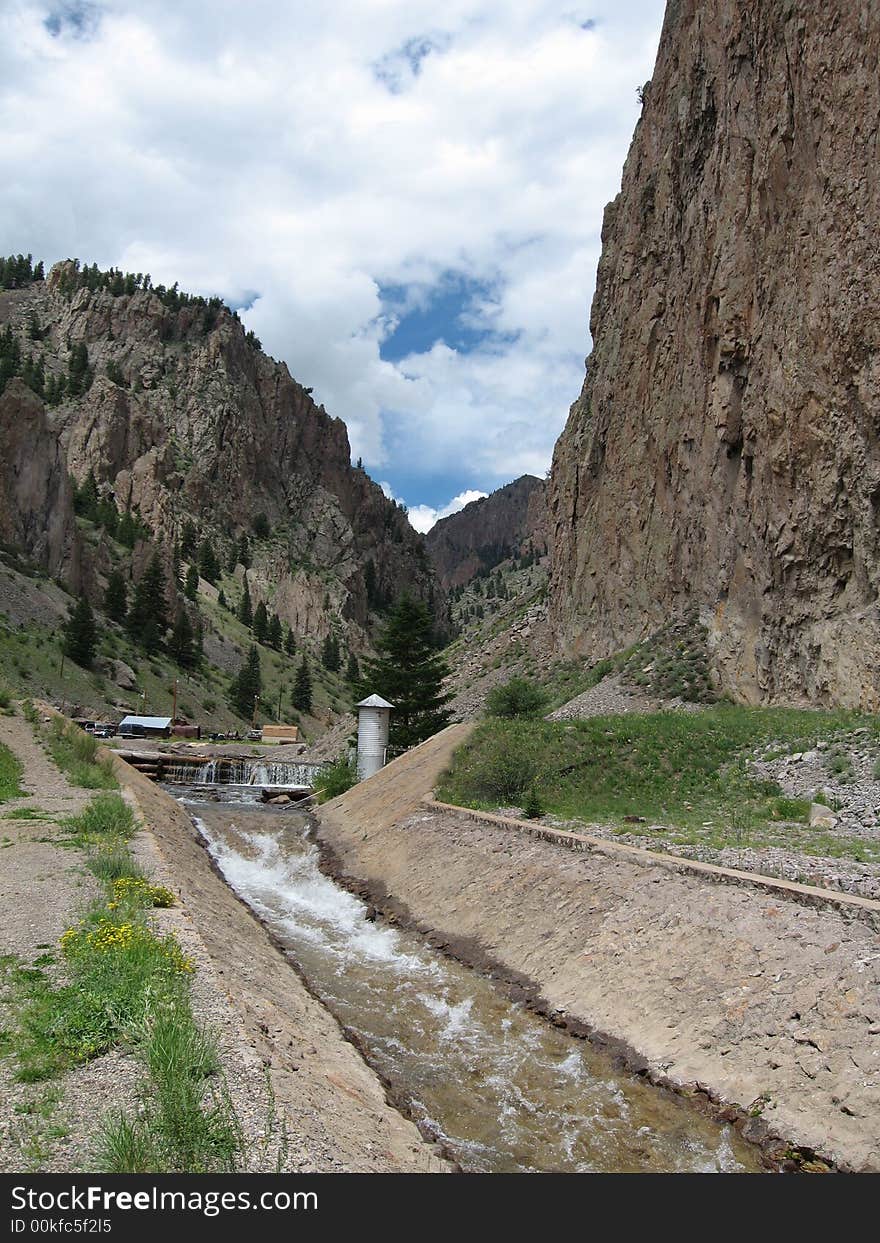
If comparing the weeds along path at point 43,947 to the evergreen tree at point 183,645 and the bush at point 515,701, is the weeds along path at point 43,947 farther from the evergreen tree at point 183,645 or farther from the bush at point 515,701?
the evergreen tree at point 183,645

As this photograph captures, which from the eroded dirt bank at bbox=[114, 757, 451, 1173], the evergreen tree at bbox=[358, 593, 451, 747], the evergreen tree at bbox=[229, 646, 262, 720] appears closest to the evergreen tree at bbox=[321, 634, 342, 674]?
the evergreen tree at bbox=[229, 646, 262, 720]

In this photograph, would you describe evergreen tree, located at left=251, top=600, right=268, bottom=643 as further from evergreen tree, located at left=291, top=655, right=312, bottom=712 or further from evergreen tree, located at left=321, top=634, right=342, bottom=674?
evergreen tree, located at left=321, top=634, right=342, bottom=674

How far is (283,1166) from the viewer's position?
18.1 ft

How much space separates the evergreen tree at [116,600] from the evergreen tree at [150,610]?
1236mm

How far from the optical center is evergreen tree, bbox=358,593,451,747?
43469mm

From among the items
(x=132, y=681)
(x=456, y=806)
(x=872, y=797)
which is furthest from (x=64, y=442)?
(x=872, y=797)

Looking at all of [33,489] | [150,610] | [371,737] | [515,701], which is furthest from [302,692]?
Answer: [515,701]

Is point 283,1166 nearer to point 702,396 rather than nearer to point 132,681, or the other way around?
point 702,396

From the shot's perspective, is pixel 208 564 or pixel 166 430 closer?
pixel 208 564

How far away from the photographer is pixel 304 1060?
343 inches

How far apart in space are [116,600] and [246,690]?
65.3 ft

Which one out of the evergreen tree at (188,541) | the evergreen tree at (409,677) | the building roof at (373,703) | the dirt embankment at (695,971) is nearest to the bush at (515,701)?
the building roof at (373,703)

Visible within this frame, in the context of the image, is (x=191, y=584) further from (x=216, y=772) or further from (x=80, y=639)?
(x=216, y=772)

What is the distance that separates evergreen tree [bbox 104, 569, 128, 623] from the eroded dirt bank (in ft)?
302
